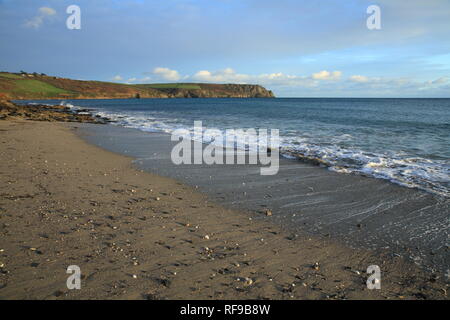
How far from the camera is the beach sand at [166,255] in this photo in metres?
3.84

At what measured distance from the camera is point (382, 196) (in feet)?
25.3

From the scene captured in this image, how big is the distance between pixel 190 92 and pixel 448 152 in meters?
188

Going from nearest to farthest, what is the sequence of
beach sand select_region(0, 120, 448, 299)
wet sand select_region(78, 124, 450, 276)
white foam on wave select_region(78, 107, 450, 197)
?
beach sand select_region(0, 120, 448, 299) → wet sand select_region(78, 124, 450, 276) → white foam on wave select_region(78, 107, 450, 197)

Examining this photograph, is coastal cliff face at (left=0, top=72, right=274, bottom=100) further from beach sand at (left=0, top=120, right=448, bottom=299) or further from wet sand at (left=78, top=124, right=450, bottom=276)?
beach sand at (left=0, top=120, right=448, bottom=299)

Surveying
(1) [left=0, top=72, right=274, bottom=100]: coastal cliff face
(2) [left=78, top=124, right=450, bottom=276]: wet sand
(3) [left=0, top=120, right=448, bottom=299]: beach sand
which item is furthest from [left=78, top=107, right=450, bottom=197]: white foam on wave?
(1) [left=0, top=72, right=274, bottom=100]: coastal cliff face

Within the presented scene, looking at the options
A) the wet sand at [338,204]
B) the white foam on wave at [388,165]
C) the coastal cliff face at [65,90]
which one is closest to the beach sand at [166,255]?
the wet sand at [338,204]

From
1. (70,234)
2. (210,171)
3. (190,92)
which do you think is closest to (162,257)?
(70,234)

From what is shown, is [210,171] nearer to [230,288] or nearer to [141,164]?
[141,164]

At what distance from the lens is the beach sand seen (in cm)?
384

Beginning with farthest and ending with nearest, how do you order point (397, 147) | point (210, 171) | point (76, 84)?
point (76, 84)
point (397, 147)
point (210, 171)

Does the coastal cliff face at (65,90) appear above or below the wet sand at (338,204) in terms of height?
above

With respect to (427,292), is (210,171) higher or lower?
higher

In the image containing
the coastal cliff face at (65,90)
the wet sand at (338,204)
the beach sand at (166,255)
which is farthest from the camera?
the coastal cliff face at (65,90)

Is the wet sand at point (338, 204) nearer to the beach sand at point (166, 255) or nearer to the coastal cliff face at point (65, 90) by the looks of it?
the beach sand at point (166, 255)
